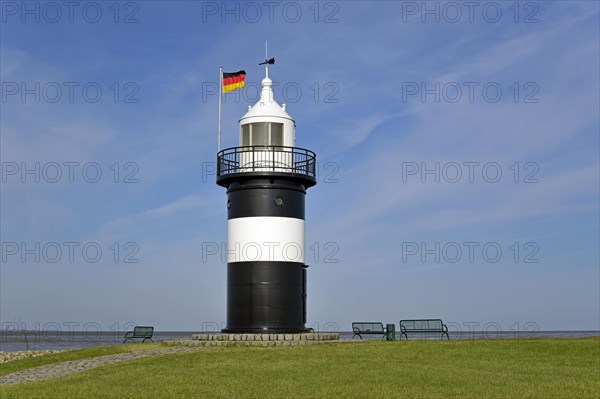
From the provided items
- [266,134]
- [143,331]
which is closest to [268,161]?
[266,134]

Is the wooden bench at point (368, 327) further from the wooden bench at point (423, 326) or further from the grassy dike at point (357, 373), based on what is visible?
the grassy dike at point (357, 373)

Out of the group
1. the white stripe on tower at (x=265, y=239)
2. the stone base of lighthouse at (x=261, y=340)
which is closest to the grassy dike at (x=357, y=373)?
the stone base of lighthouse at (x=261, y=340)

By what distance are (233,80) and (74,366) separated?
12277mm

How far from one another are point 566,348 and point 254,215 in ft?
37.6

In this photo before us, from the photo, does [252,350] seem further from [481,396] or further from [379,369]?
[481,396]

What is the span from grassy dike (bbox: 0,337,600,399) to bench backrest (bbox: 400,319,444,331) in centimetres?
596

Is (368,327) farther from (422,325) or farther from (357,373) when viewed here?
(357,373)

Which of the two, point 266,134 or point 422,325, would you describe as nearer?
point 266,134

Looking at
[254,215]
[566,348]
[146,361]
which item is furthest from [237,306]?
[566,348]

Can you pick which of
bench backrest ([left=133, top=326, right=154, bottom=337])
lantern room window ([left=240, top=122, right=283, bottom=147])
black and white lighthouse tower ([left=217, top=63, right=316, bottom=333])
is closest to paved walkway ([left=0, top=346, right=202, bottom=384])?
black and white lighthouse tower ([left=217, top=63, right=316, bottom=333])

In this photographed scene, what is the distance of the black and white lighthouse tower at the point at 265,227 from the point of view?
2617 centimetres

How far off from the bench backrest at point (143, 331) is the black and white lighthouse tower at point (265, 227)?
904 cm

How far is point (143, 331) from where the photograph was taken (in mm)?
35125

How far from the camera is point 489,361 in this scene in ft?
72.0
